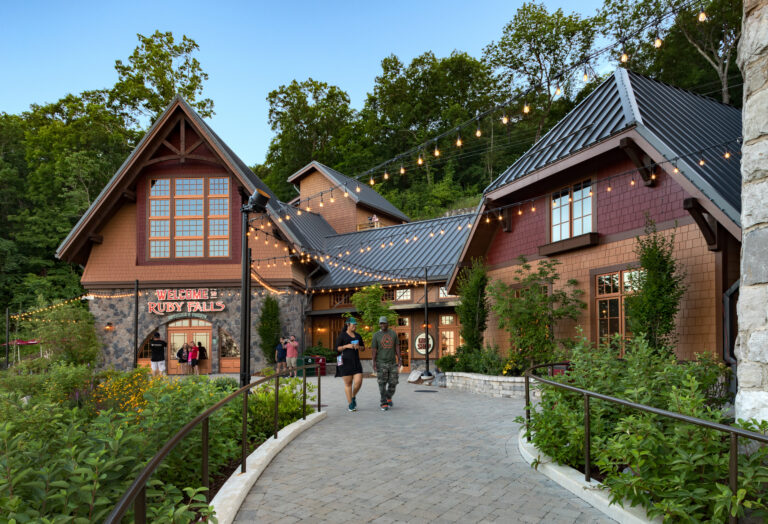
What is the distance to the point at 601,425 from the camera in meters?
5.01

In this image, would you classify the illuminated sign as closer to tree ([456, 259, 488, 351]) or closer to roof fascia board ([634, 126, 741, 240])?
tree ([456, 259, 488, 351])

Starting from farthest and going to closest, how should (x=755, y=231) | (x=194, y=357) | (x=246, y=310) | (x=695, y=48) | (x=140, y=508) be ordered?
(x=695, y=48)
(x=194, y=357)
(x=246, y=310)
(x=755, y=231)
(x=140, y=508)

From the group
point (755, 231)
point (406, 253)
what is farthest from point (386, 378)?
point (406, 253)

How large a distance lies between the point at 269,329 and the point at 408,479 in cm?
1669

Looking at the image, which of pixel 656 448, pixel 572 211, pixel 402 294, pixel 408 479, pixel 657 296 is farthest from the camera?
pixel 402 294

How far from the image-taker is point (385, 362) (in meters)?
10.4

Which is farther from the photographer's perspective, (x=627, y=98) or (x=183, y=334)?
(x=183, y=334)

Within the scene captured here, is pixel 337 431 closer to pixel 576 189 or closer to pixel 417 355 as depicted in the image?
pixel 576 189

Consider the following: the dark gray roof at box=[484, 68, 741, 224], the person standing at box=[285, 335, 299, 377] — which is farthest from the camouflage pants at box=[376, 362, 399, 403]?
the person standing at box=[285, 335, 299, 377]

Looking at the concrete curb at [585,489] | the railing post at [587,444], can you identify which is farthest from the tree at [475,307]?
the railing post at [587,444]

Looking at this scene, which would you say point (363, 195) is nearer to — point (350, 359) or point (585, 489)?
point (350, 359)

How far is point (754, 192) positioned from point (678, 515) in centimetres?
284

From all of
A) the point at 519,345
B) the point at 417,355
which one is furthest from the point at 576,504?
the point at 417,355

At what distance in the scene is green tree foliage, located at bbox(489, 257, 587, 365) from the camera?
1286cm
